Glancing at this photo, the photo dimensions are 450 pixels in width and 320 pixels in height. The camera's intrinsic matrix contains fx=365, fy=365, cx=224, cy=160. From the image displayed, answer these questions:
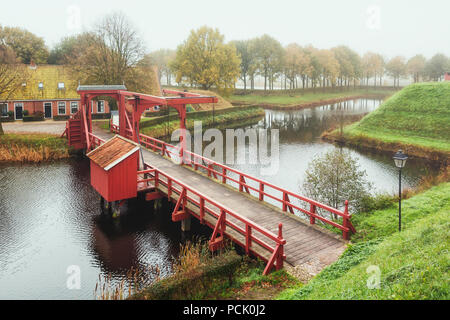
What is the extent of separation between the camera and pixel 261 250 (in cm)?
1016

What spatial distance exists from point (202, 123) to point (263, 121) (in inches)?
409

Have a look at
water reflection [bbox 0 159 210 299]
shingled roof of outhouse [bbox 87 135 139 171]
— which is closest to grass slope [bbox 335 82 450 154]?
water reflection [bbox 0 159 210 299]

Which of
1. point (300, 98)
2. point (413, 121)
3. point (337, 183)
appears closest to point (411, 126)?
point (413, 121)

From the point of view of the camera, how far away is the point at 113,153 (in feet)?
50.0

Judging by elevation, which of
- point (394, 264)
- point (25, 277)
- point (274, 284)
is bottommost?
point (25, 277)

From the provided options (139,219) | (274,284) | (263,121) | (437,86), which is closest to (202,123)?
(263,121)

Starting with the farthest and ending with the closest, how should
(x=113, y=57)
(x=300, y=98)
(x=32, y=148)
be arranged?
(x=300, y=98), (x=113, y=57), (x=32, y=148)

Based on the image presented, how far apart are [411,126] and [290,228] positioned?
26.7 metres

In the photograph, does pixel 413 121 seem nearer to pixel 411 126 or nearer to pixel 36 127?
pixel 411 126

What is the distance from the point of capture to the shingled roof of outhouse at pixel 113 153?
14.5 metres

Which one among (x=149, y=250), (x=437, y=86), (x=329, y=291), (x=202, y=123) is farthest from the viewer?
(x=202, y=123)

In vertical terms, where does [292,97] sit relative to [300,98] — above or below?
above

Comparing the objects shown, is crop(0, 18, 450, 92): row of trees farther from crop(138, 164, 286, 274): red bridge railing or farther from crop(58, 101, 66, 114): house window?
crop(138, 164, 286, 274): red bridge railing

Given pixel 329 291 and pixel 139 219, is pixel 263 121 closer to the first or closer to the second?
pixel 139 219
